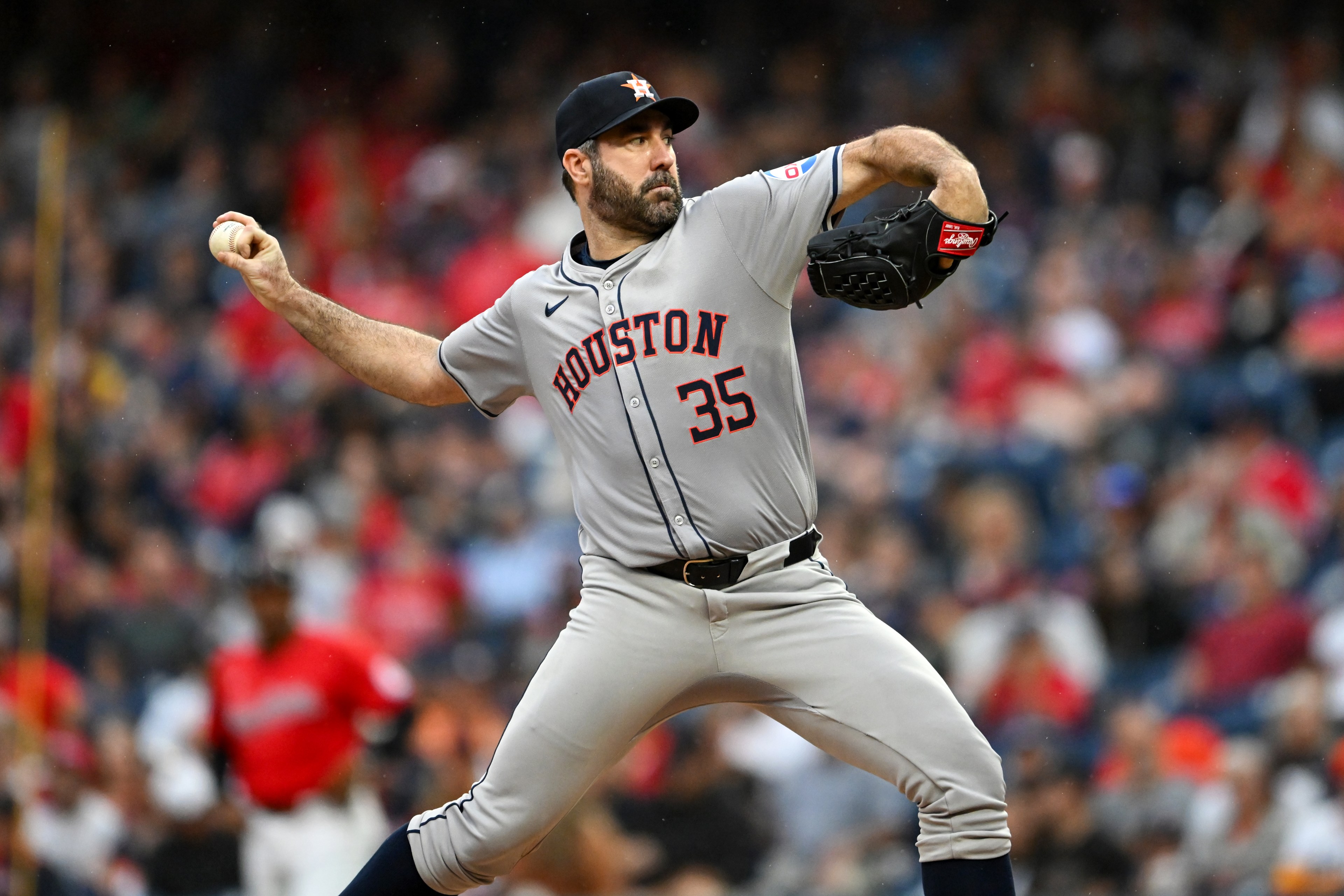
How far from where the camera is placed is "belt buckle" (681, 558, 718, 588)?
12.0 feet

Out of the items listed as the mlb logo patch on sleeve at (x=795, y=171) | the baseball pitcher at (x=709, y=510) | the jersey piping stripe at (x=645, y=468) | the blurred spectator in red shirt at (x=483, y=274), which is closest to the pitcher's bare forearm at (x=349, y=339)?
the baseball pitcher at (x=709, y=510)

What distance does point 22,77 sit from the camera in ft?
45.0

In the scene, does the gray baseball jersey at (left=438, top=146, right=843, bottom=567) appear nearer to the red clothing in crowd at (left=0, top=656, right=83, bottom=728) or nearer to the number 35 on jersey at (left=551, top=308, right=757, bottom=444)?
the number 35 on jersey at (left=551, top=308, right=757, bottom=444)

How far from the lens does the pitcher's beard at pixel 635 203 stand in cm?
378

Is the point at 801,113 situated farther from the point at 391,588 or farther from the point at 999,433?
the point at 391,588

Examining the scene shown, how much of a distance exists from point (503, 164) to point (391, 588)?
365 centimetres

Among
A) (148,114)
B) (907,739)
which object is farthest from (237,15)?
(907,739)

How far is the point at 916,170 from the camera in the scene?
3477 millimetres

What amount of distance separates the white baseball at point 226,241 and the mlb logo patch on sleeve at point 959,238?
171cm

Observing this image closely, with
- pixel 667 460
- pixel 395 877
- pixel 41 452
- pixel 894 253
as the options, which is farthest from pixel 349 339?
pixel 41 452

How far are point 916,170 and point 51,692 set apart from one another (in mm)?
7695

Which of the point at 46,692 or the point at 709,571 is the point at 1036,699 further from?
the point at 46,692

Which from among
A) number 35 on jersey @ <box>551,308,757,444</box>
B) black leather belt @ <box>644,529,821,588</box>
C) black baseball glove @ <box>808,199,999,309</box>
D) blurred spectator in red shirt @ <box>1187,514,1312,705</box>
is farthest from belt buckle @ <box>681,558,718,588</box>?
blurred spectator in red shirt @ <box>1187,514,1312,705</box>

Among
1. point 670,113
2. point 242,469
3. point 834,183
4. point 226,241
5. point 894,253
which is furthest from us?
point 242,469
